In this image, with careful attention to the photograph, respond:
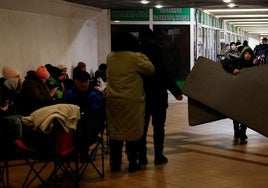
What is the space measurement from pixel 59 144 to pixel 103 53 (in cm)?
834

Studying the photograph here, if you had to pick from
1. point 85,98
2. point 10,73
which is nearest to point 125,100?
point 85,98

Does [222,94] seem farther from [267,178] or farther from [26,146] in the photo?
[26,146]

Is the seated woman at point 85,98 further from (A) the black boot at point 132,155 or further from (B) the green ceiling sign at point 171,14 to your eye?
(B) the green ceiling sign at point 171,14

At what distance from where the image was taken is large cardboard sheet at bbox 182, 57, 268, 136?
18.3 feet

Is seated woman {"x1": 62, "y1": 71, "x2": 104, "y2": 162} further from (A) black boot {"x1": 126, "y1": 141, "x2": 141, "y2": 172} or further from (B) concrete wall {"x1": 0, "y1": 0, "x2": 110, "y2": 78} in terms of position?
(B) concrete wall {"x1": 0, "y1": 0, "x2": 110, "y2": 78}

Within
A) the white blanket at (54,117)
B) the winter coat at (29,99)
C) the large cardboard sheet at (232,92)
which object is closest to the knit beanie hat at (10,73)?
the winter coat at (29,99)

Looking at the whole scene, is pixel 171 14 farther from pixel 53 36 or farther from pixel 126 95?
pixel 126 95

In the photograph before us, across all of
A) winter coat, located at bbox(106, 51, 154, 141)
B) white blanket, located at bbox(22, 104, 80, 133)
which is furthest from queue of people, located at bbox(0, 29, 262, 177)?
white blanket, located at bbox(22, 104, 80, 133)

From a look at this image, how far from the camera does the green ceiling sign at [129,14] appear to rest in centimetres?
1293

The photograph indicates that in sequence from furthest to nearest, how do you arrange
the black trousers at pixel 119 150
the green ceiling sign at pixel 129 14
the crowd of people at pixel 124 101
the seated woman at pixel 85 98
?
the green ceiling sign at pixel 129 14 < the black trousers at pixel 119 150 < the seated woman at pixel 85 98 < the crowd of people at pixel 124 101

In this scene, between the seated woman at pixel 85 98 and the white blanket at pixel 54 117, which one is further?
the seated woman at pixel 85 98

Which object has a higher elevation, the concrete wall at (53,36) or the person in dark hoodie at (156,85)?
the concrete wall at (53,36)

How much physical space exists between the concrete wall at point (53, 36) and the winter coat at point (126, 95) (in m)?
3.36

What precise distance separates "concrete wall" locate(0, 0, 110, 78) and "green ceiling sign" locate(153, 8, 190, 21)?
1.56 m
